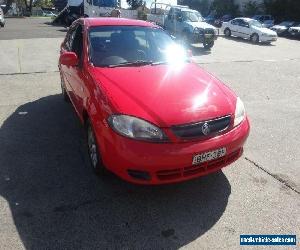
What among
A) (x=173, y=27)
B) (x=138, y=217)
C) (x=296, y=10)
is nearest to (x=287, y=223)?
(x=138, y=217)

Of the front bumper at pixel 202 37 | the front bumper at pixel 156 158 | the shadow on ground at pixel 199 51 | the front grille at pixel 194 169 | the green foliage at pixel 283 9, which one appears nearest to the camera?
the front bumper at pixel 156 158

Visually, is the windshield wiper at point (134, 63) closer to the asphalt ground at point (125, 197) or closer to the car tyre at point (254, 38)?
the asphalt ground at point (125, 197)

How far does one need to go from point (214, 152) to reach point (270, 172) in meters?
1.24

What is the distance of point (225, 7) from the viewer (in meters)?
50.0

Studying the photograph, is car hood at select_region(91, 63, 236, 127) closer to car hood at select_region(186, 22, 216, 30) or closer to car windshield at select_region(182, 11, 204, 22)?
car hood at select_region(186, 22, 216, 30)

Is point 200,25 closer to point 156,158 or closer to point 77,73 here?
point 77,73

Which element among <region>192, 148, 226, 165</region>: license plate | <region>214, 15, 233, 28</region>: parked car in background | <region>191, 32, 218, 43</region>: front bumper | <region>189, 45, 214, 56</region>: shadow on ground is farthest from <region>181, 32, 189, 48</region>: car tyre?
<region>214, 15, 233, 28</region>: parked car in background

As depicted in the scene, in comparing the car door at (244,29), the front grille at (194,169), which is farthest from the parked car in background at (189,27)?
the front grille at (194,169)

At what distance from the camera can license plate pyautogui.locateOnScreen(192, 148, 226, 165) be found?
135 inches

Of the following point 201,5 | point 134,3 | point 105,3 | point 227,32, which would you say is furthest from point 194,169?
point 201,5

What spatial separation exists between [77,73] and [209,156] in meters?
2.39

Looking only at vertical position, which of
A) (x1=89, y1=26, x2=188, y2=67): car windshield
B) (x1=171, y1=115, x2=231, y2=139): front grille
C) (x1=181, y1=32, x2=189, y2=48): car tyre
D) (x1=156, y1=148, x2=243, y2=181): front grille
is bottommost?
(x1=181, y1=32, x2=189, y2=48): car tyre

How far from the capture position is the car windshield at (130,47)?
4723 mm

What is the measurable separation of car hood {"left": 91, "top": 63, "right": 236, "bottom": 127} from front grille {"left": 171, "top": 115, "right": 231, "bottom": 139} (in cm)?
5
